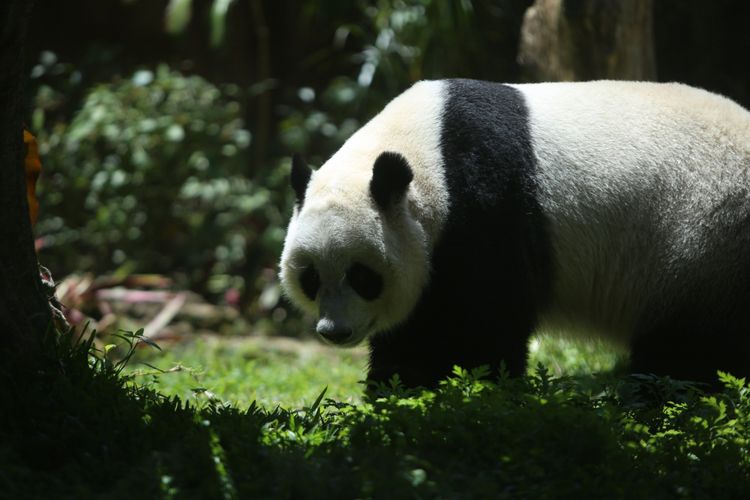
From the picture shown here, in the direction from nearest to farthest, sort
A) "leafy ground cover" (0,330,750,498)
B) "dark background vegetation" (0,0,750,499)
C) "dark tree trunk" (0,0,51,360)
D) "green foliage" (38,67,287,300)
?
"leafy ground cover" (0,330,750,498) < "dark background vegetation" (0,0,750,499) < "dark tree trunk" (0,0,51,360) < "green foliage" (38,67,287,300)

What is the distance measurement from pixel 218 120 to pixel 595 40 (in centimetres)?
469

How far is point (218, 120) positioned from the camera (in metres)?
10.1

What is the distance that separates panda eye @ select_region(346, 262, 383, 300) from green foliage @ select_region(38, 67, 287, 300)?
4946 mm

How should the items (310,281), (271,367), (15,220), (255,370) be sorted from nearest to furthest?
(15,220) < (310,281) < (255,370) < (271,367)

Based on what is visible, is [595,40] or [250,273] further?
[250,273]

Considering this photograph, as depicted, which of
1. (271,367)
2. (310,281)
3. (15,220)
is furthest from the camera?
(271,367)

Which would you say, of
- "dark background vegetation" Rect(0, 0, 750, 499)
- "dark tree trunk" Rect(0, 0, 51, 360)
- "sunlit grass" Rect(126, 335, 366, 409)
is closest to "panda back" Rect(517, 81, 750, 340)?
"dark background vegetation" Rect(0, 0, 750, 499)

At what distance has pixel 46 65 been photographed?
10508 millimetres

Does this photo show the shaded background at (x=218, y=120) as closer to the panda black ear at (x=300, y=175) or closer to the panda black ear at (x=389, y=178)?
the panda black ear at (x=300, y=175)

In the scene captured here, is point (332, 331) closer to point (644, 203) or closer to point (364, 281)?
point (364, 281)

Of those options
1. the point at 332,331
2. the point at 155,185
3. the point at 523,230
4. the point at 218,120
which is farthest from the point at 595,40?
the point at 155,185

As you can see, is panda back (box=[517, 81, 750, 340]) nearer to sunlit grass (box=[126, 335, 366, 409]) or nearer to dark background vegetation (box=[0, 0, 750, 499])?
dark background vegetation (box=[0, 0, 750, 499])

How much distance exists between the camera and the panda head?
4453 millimetres

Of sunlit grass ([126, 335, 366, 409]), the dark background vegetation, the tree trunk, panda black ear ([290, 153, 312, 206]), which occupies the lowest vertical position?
sunlit grass ([126, 335, 366, 409])
